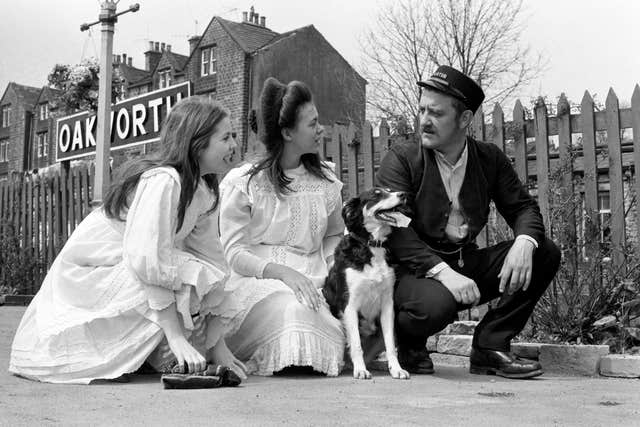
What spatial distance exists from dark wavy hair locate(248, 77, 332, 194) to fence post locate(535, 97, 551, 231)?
2.29m

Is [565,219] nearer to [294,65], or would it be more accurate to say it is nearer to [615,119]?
[615,119]

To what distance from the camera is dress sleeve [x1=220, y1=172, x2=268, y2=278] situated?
445 cm

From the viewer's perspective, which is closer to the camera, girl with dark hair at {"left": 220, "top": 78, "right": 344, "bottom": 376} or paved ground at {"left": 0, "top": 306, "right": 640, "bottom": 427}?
paved ground at {"left": 0, "top": 306, "right": 640, "bottom": 427}

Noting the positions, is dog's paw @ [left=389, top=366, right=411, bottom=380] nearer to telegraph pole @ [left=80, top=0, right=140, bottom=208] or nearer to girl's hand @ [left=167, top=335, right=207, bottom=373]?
girl's hand @ [left=167, top=335, right=207, bottom=373]

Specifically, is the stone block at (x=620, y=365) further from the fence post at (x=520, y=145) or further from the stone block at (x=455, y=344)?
the fence post at (x=520, y=145)

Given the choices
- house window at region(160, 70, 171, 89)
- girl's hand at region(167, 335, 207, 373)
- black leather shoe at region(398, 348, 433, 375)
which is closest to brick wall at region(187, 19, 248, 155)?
house window at region(160, 70, 171, 89)

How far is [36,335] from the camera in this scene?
3.92 metres

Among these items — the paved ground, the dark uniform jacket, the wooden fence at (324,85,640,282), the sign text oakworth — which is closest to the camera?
the paved ground

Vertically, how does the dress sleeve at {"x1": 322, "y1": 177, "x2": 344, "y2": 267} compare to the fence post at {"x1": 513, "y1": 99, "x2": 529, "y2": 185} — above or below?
below

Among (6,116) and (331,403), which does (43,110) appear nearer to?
(6,116)

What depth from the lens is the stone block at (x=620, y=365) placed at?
4.54 metres

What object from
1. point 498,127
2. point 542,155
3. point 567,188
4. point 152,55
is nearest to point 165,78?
point 152,55

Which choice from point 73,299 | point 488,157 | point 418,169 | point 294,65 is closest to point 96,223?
point 73,299

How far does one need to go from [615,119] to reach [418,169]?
221 centimetres
